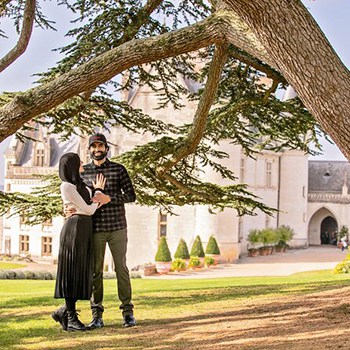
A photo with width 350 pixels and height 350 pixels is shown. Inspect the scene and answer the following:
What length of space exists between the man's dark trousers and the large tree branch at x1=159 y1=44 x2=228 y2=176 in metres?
1.64

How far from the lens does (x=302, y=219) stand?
118 ft

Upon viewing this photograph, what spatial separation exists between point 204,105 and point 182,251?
62.6ft

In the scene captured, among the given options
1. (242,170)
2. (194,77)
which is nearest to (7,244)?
(242,170)

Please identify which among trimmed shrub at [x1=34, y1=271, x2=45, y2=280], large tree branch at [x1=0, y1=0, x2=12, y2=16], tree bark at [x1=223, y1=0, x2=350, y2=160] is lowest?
trimmed shrub at [x1=34, y1=271, x2=45, y2=280]

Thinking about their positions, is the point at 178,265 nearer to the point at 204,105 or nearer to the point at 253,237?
the point at 253,237

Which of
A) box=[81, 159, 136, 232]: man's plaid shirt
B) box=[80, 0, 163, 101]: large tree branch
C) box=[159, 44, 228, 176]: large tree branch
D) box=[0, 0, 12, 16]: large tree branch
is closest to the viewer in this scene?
box=[81, 159, 136, 232]: man's plaid shirt

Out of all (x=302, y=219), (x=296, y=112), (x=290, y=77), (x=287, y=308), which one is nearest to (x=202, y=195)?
(x=296, y=112)

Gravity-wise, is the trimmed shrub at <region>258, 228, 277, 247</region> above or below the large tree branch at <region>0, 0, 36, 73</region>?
below

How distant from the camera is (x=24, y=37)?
7914 mm

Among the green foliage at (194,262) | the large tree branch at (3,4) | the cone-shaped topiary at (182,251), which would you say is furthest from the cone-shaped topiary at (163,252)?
the large tree branch at (3,4)

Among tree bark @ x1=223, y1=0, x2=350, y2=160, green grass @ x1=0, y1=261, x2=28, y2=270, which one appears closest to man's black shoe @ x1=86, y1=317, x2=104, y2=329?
tree bark @ x1=223, y1=0, x2=350, y2=160

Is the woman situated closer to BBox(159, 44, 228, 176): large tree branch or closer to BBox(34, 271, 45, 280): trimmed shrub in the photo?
BBox(159, 44, 228, 176): large tree branch

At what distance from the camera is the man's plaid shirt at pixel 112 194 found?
5.16 metres

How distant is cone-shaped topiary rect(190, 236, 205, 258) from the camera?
A: 25.3 m
